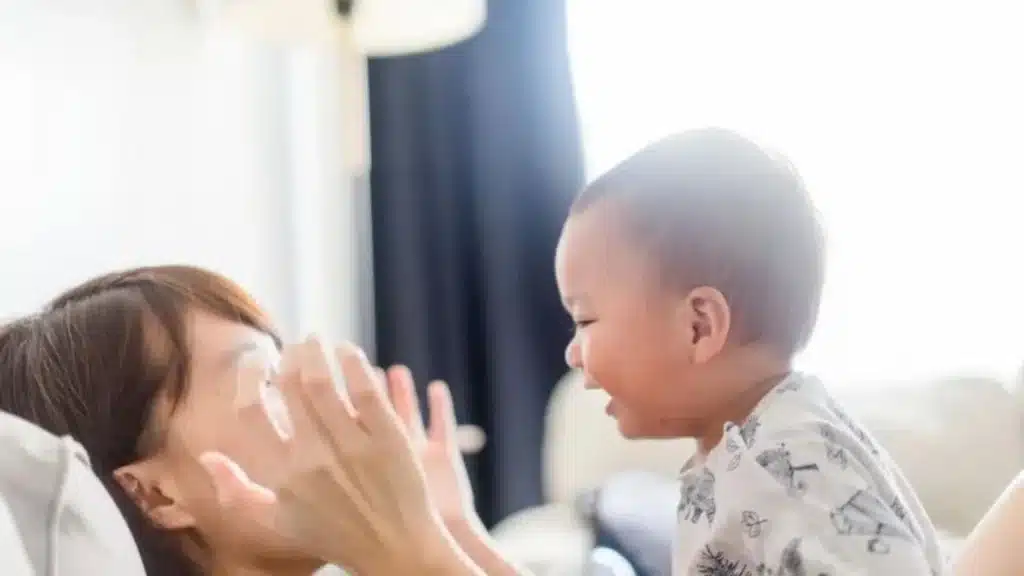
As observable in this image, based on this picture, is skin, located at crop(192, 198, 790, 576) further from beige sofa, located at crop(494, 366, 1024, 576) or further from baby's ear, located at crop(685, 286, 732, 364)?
beige sofa, located at crop(494, 366, 1024, 576)

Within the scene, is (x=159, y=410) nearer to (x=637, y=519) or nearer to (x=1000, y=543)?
(x=1000, y=543)

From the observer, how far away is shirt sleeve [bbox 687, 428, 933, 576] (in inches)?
28.0

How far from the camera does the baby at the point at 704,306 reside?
822 millimetres

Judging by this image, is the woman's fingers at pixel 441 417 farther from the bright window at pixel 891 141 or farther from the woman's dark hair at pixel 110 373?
the bright window at pixel 891 141

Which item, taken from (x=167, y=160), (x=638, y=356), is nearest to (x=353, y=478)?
(x=638, y=356)

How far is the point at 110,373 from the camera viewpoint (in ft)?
3.00

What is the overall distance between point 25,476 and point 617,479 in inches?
55.7

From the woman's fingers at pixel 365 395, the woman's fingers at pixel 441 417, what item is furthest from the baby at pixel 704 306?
the woman's fingers at pixel 365 395

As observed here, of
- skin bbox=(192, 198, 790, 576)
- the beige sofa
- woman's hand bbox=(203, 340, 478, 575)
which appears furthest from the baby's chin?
the beige sofa

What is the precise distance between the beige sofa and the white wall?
2.31 ft

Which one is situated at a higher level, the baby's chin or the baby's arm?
the baby's chin

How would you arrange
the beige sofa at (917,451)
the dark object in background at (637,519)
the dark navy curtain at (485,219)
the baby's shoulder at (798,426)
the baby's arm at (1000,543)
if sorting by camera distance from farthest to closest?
1. the dark navy curtain at (485,219)
2. the beige sofa at (917,451)
3. the dark object in background at (637,519)
4. the baby's arm at (1000,543)
5. the baby's shoulder at (798,426)

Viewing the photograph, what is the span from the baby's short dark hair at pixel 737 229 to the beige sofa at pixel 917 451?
0.92m

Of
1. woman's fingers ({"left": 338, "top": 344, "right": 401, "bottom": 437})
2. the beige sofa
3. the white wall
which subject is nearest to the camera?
woman's fingers ({"left": 338, "top": 344, "right": 401, "bottom": 437})
